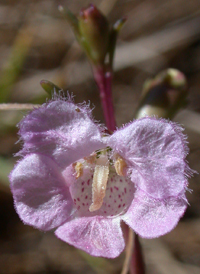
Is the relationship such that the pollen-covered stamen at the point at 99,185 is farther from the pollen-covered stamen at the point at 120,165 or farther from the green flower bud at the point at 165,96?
the green flower bud at the point at 165,96

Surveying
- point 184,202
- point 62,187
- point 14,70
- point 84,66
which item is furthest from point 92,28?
point 84,66

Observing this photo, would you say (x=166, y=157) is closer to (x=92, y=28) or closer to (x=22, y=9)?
(x=92, y=28)

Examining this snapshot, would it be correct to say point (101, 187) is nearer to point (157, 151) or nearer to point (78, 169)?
point (78, 169)

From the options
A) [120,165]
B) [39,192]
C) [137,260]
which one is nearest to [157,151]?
[120,165]

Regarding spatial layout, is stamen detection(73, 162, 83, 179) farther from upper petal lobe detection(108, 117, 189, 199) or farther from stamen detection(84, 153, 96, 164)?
upper petal lobe detection(108, 117, 189, 199)

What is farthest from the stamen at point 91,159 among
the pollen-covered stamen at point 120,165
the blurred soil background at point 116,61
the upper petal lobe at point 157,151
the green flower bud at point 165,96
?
the blurred soil background at point 116,61

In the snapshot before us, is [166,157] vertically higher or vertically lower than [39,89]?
lower

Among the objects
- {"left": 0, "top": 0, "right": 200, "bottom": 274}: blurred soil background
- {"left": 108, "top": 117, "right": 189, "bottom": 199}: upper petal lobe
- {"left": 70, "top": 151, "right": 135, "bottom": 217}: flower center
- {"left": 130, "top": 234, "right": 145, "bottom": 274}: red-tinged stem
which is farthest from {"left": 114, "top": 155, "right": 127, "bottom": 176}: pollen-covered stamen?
{"left": 0, "top": 0, "right": 200, "bottom": 274}: blurred soil background
